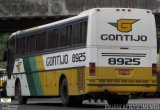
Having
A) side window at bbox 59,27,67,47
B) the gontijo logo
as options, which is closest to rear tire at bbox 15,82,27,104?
side window at bbox 59,27,67,47

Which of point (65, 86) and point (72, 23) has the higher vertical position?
point (72, 23)

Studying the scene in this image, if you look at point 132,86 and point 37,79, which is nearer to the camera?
point 132,86

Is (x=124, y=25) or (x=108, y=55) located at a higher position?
(x=124, y=25)

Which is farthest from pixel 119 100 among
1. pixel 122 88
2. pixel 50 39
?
pixel 50 39

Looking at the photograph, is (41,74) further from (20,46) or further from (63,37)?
(20,46)

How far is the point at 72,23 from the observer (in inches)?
981

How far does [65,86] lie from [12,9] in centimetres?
2555

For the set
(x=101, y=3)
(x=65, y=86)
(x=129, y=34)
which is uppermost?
(x=101, y=3)

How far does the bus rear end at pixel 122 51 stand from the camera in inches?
921

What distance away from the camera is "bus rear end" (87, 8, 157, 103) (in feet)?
76.7

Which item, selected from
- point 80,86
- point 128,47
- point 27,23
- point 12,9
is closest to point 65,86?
point 80,86

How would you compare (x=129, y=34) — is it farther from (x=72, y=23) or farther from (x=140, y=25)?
(x=72, y=23)

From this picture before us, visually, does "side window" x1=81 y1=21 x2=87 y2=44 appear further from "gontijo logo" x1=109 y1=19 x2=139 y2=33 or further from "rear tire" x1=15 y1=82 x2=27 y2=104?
"rear tire" x1=15 y1=82 x2=27 y2=104

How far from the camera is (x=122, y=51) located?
77.5ft
